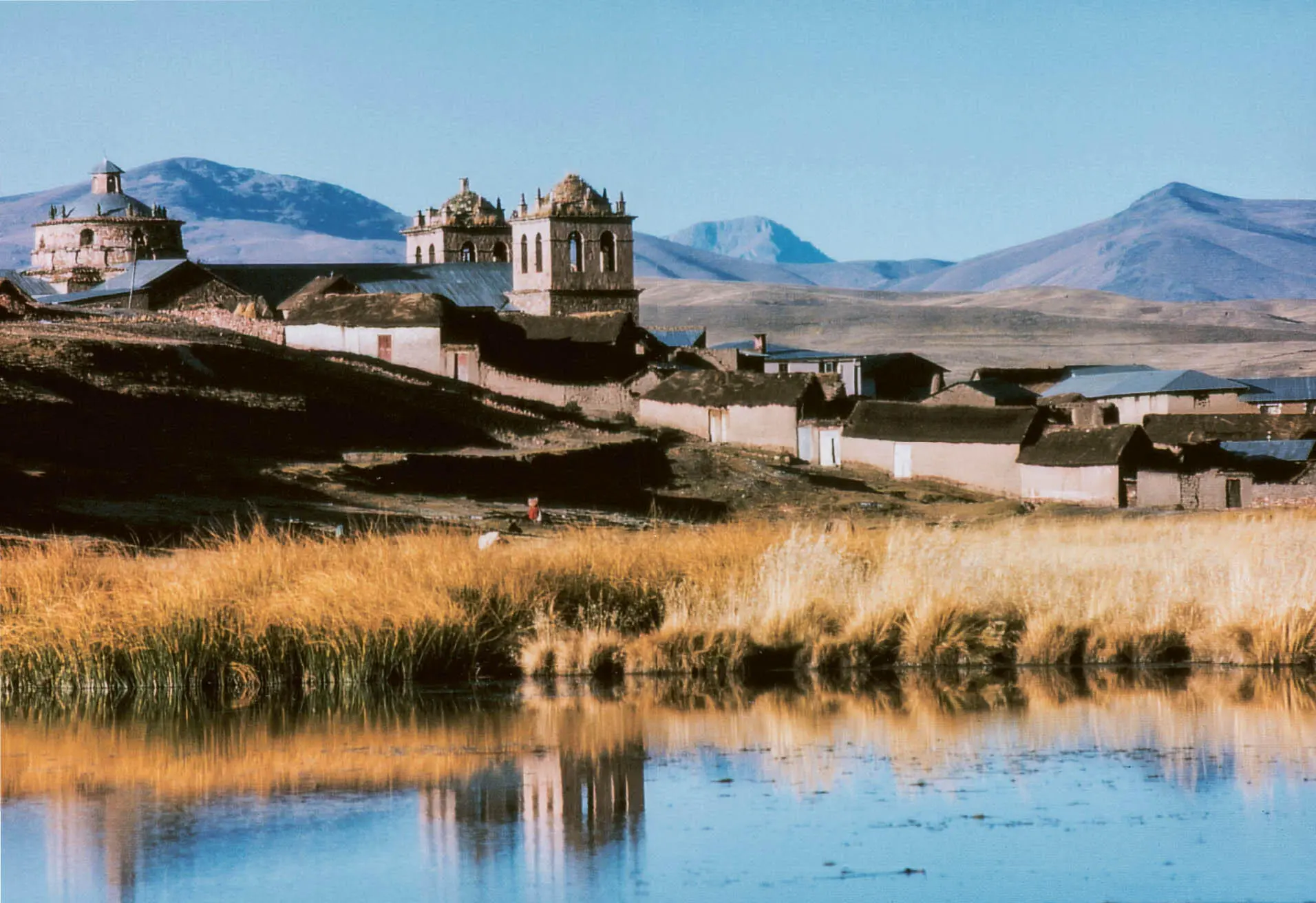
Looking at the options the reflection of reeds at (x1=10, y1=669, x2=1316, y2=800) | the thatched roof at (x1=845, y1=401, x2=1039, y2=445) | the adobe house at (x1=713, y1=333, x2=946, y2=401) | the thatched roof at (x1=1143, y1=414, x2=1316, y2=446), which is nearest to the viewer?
the reflection of reeds at (x1=10, y1=669, x2=1316, y2=800)

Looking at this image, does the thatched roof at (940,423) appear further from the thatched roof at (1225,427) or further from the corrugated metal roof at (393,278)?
the corrugated metal roof at (393,278)

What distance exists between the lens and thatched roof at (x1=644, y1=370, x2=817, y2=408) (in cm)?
6134

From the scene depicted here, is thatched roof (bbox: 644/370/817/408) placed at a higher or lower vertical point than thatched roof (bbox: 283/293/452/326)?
lower

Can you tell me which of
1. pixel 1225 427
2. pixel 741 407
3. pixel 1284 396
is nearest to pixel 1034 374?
pixel 1284 396

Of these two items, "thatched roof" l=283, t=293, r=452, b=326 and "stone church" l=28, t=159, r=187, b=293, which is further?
"stone church" l=28, t=159, r=187, b=293

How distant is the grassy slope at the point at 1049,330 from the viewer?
13150cm

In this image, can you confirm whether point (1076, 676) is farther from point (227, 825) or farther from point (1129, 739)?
point (227, 825)

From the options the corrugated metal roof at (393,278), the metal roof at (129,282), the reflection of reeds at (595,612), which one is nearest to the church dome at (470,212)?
the corrugated metal roof at (393,278)

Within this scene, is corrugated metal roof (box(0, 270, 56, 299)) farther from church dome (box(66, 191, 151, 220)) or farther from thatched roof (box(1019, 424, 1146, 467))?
thatched roof (box(1019, 424, 1146, 467))

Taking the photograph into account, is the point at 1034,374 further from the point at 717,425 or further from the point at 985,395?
the point at 717,425

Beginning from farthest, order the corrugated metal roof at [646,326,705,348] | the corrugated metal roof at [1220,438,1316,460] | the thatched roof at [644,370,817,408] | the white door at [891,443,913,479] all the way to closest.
Result: the corrugated metal roof at [646,326,705,348] < the thatched roof at [644,370,817,408] < the white door at [891,443,913,479] < the corrugated metal roof at [1220,438,1316,460]

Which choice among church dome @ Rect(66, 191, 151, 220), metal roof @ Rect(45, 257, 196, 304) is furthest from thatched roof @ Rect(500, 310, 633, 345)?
church dome @ Rect(66, 191, 151, 220)

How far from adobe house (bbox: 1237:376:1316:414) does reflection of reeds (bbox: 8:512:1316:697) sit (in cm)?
4957

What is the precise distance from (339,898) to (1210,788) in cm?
723
